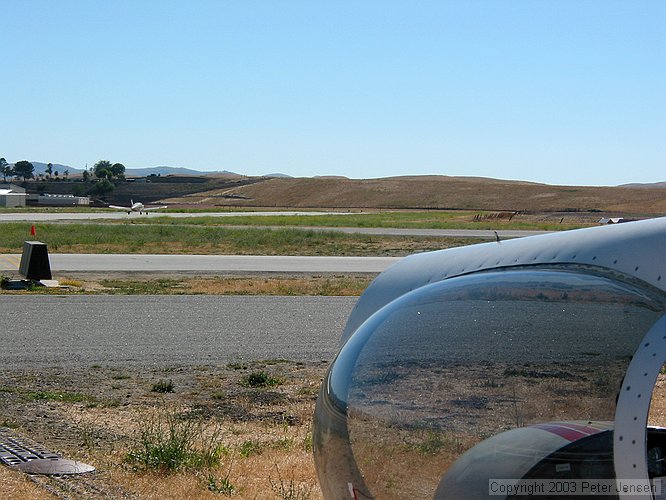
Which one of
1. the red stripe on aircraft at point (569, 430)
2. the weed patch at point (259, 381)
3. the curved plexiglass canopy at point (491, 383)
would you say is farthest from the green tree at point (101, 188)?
the red stripe on aircraft at point (569, 430)

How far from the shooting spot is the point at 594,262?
10.2ft

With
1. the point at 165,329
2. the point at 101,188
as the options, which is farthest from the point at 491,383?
the point at 101,188

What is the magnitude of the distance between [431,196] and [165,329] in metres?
135

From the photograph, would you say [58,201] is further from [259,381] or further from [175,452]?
[175,452]

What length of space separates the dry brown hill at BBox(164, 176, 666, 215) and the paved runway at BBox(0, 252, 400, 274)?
235 ft

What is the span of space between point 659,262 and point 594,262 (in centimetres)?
27

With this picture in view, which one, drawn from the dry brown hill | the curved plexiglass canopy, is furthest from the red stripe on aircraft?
the dry brown hill

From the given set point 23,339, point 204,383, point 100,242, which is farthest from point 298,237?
point 204,383

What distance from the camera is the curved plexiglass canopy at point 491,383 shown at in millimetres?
2926

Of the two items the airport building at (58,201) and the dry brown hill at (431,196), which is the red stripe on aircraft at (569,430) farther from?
the airport building at (58,201)

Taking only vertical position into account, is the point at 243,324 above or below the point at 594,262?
below

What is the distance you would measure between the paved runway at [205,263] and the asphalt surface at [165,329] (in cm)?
806

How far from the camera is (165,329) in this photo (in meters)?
15.3

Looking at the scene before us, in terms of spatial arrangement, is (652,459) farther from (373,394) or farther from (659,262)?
(373,394)
